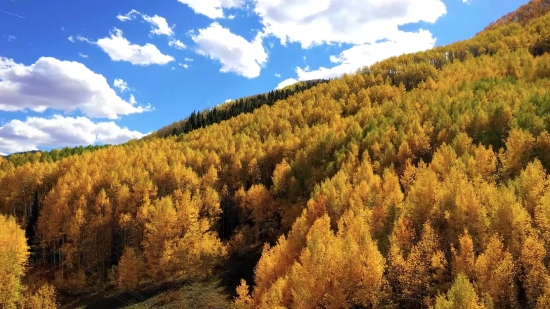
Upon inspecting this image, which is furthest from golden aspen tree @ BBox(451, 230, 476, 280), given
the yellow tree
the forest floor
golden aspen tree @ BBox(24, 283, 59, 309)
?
the yellow tree

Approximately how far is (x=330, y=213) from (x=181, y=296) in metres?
31.1

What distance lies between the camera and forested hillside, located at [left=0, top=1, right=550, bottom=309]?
1902 inches

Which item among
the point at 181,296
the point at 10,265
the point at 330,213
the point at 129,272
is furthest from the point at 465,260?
the point at 10,265

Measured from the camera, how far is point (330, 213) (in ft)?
242

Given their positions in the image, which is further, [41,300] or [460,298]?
[41,300]

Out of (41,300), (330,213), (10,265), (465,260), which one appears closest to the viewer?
(465,260)

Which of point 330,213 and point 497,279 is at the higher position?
point 330,213

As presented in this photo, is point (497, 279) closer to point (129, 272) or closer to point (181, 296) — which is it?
point (181, 296)


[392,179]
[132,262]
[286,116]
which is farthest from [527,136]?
[286,116]

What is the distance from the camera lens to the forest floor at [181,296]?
214 ft

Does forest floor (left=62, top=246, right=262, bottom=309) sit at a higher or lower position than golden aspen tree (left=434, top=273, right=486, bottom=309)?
lower

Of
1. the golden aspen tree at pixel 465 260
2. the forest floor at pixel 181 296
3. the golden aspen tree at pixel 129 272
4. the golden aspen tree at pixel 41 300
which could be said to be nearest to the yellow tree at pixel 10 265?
the golden aspen tree at pixel 41 300

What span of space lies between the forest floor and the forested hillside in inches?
79.2

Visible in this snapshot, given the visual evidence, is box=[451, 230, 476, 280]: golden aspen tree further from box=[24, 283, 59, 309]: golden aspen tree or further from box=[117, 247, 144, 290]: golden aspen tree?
box=[24, 283, 59, 309]: golden aspen tree
